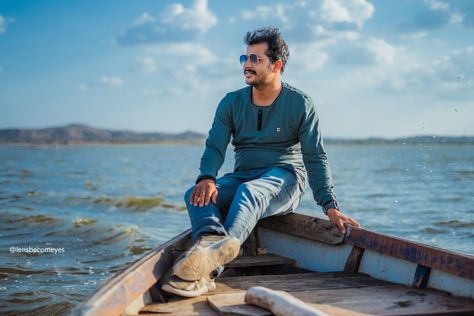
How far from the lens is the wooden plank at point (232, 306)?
3.30 metres

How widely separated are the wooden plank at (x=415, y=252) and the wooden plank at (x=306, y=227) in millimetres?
180

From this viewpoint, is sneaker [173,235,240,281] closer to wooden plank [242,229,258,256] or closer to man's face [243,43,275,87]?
man's face [243,43,275,87]

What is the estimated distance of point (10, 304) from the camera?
6.39m

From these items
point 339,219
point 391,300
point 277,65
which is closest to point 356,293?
point 391,300

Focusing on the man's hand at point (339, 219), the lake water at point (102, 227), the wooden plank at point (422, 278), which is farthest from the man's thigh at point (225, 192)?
the lake water at point (102, 227)

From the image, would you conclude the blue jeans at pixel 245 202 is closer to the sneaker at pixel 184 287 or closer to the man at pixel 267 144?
the man at pixel 267 144

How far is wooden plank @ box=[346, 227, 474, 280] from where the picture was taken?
12.2 feet

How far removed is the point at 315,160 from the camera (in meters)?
4.90

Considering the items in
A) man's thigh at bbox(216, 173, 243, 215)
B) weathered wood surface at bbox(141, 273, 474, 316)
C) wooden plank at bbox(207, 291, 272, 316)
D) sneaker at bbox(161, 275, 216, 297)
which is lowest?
weathered wood surface at bbox(141, 273, 474, 316)

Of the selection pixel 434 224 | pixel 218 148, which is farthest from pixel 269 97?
pixel 434 224

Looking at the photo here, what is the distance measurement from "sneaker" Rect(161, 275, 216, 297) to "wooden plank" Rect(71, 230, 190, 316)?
127 millimetres

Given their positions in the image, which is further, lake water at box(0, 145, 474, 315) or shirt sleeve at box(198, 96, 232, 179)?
lake water at box(0, 145, 474, 315)
